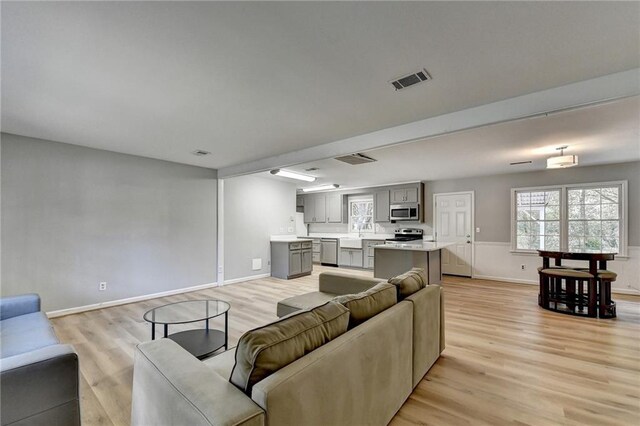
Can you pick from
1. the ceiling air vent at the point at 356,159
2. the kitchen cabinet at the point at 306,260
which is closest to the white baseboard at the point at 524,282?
the kitchen cabinet at the point at 306,260

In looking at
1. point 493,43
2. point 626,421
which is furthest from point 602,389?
point 493,43

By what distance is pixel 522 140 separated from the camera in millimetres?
3650

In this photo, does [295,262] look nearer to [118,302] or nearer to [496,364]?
[118,302]

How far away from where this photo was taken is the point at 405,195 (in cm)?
714

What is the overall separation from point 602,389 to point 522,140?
2865mm

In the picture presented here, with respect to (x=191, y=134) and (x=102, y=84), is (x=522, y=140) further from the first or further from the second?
(x=102, y=84)

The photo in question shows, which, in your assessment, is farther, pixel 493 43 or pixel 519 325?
pixel 519 325

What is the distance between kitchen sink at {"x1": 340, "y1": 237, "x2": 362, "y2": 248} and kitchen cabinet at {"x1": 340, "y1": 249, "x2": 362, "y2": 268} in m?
0.13

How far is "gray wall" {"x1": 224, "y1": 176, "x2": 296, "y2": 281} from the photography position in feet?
19.1

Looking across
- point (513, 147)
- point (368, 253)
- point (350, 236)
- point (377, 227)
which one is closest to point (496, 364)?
point (513, 147)

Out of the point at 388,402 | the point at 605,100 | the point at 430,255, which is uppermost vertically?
the point at 605,100

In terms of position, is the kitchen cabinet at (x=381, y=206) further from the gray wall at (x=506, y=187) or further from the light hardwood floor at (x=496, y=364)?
the light hardwood floor at (x=496, y=364)

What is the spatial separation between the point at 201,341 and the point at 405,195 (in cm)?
590

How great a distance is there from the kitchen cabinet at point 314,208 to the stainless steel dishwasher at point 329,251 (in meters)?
0.81
